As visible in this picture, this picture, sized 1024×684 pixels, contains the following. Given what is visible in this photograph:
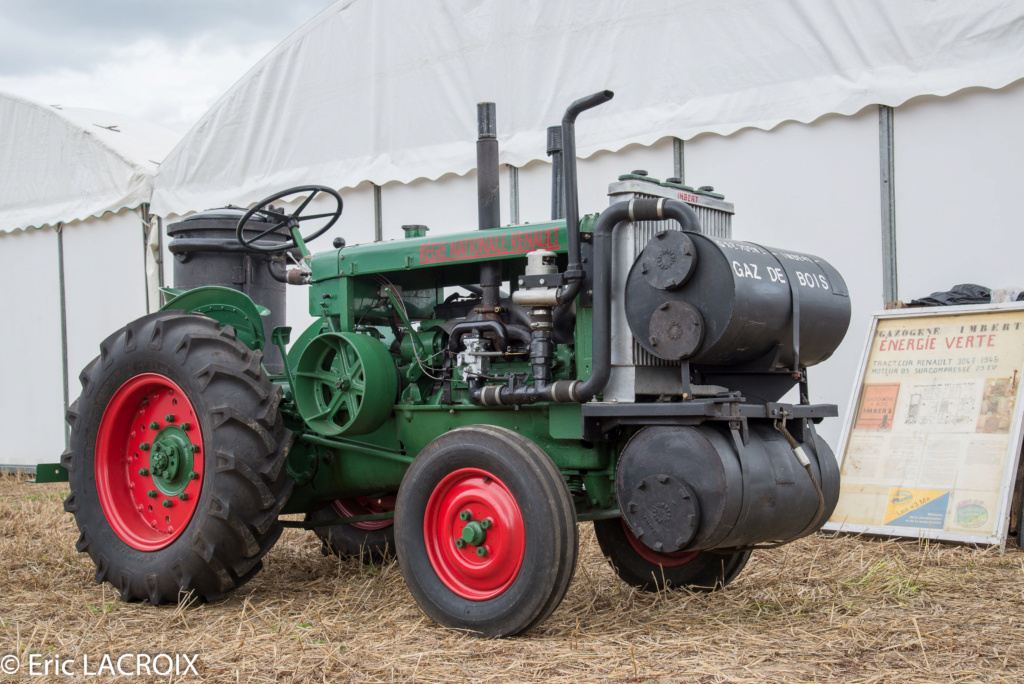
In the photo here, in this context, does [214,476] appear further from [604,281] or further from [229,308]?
[604,281]

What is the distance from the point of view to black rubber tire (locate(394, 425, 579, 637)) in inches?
133

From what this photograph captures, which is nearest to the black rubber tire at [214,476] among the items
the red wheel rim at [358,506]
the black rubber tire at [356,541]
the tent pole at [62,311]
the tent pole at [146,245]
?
the black rubber tire at [356,541]

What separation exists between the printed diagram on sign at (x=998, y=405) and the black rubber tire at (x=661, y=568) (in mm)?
1900

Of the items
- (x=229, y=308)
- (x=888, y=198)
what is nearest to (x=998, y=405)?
(x=888, y=198)

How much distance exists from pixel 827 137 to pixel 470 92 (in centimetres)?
275

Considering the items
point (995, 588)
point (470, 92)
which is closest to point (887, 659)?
point (995, 588)

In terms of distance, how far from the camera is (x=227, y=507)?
157 inches

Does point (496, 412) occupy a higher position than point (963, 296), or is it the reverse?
point (963, 296)

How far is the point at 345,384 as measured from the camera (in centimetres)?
437

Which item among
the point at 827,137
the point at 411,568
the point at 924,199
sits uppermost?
the point at 827,137

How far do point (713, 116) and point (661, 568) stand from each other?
335 cm

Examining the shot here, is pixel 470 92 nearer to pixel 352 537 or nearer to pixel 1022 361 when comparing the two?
pixel 352 537

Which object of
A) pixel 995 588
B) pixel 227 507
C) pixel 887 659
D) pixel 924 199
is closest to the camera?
pixel 887 659

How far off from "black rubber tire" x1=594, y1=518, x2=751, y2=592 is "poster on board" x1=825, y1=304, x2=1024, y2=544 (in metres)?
1.57
